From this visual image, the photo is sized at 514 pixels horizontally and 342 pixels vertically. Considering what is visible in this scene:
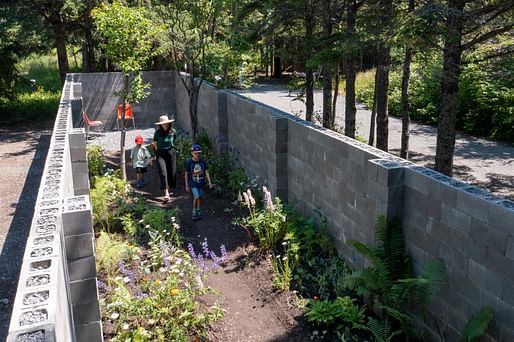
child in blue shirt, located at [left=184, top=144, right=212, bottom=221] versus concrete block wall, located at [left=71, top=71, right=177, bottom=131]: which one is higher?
concrete block wall, located at [left=71, top=71, right=177, bottom=131]

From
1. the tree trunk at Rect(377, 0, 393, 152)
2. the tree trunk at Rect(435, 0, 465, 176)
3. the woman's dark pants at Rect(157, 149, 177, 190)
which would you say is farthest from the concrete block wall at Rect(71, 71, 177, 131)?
the tree trunk at Rect(435, 0, 465, 176)

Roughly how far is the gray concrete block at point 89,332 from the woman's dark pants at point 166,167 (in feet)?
17.7

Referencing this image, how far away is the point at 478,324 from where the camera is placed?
4453 millimetres

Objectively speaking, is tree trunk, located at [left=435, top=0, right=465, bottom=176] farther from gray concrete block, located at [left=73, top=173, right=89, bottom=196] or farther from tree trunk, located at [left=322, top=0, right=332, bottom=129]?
gray concrete block, located at [left=73, top=173, right=89, bottom=196]

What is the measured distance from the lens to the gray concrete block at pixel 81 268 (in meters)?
4.69

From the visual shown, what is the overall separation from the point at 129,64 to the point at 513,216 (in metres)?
7.57

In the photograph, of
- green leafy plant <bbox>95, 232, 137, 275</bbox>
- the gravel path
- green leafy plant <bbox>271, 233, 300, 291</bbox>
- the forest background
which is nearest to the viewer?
green leafy plant <bbox>271, 233, 300, 291</bbox>

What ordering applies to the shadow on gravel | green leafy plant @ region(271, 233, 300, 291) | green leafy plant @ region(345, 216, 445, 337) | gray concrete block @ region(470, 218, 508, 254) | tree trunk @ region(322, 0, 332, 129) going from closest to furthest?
gray concrete block @ region(470, 218, 508, 254), green leafy plant @ region(345, 216, 445, 337), the shadow on gravel, green leafy plant @ region(271, 233, 300, 291), tree trunk @ region(322, 0, 332, 129)

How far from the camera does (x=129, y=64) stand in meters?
9.80

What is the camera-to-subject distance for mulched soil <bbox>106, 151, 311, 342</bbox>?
5.84 m

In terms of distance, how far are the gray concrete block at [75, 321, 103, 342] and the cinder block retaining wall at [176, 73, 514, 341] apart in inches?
132

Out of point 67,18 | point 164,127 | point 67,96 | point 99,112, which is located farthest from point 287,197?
point 67,18

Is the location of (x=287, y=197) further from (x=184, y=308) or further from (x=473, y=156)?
(x=473, y=156)

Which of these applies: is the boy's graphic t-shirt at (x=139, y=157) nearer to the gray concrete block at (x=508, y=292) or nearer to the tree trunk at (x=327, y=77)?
the tree trunk at (x=327, y=77)
